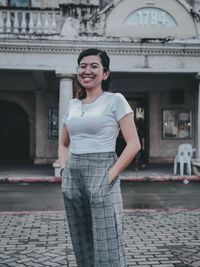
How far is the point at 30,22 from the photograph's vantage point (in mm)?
13453

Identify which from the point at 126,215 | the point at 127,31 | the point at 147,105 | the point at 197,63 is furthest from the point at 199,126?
the point at 126,215

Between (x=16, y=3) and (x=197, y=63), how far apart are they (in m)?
8.63

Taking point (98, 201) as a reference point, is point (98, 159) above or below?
above

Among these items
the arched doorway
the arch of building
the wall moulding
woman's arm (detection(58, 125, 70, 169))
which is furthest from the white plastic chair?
woman's arm (detection(58, 125, 70, 169))

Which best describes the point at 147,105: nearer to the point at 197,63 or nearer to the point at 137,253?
the point at 197,63

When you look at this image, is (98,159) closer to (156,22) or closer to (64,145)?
(64,145)

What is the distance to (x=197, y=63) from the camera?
1406 cm

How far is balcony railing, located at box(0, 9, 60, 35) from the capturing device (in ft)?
44.1

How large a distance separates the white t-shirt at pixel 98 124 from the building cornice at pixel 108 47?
34.6 feet

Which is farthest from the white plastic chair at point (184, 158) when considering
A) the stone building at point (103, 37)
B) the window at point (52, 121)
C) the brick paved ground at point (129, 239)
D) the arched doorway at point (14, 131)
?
the arched doorway at point (14, 131)

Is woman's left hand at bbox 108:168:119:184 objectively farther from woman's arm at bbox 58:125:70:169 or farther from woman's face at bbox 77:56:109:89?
woman's face at bbox 77:56:109:89

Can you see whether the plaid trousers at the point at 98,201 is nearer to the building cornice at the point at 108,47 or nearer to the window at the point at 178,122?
the building cornice at the point at 108,47

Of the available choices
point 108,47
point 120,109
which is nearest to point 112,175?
point 120,109

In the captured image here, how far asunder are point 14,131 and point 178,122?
23.8 ft
